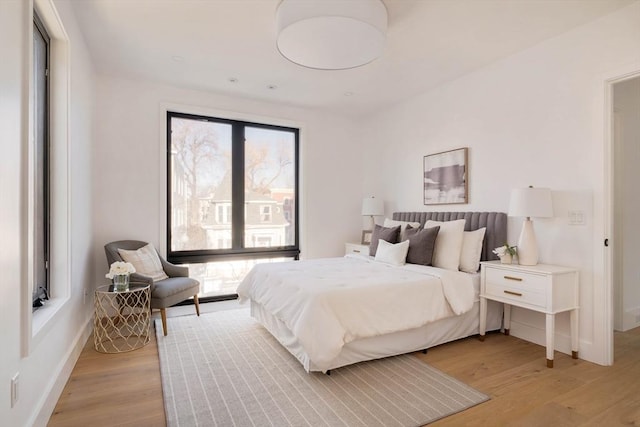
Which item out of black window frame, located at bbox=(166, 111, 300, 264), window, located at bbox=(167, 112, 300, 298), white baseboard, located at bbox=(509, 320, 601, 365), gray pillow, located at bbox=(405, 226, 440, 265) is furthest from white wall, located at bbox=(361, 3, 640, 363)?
window, located at bbox=(167, 112, 300, 298)

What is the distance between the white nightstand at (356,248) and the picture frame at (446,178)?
1.05 m

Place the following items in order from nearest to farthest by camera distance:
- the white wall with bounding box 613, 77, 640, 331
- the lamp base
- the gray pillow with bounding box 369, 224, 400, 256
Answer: the lamp base < the white wall with bounding box 613, 77, 640, 331 < the gray pillow with bounding box 369, 224, 400, 256

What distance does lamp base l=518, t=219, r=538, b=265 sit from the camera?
9.81ft

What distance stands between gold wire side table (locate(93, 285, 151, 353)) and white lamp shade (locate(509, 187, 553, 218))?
3407 mm

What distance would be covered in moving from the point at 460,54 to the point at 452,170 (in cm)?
127

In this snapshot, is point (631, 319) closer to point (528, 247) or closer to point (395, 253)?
point (528, 247)

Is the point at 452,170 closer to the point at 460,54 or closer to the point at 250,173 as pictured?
the point at 460,54

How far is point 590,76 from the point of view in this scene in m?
2.81

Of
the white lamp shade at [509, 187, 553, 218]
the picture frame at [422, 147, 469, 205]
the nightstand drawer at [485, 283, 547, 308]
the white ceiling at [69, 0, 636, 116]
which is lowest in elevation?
the nightstand drawer at [485, 283, 547, 308]

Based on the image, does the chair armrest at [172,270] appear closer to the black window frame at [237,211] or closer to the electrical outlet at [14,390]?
the black window frame at [237,211]

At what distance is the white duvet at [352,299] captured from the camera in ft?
7.85

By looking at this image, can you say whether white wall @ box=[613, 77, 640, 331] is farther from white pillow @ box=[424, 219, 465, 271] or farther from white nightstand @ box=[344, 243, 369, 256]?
white nightstand @ box=[344, 243, 369, 256]

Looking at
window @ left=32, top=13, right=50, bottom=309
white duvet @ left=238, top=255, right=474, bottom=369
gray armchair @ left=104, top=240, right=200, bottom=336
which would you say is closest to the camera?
window @ left=32, top=13, right=50, bottom=309

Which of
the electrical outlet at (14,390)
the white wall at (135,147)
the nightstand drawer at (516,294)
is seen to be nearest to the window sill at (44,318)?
the electrical outlet at (14,390)
